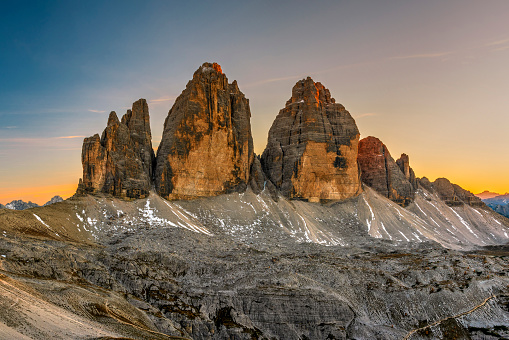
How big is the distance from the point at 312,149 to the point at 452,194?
10159 cm

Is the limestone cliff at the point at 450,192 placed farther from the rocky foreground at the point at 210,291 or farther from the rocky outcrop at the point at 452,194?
the rocky foreground at the point at 210,291

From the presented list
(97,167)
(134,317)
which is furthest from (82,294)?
(97,167)

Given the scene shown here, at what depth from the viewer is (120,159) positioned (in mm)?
81438

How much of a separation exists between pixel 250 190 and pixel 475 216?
405ft

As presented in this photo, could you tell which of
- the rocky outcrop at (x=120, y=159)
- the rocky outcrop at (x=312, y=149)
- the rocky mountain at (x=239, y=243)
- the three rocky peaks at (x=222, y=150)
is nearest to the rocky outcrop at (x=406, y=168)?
the rocky mountain at (x=239, y=243)

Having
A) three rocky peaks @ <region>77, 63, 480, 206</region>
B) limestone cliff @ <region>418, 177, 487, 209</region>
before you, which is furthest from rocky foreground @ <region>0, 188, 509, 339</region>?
limestone cliff @ <region>418, 177, 487, 209</region>

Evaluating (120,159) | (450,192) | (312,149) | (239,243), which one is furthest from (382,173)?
(120,159)

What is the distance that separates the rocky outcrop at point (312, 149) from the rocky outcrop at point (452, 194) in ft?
249

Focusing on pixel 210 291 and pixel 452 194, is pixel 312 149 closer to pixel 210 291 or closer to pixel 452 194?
pixel 210 291

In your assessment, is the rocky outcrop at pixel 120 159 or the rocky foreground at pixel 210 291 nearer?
the rocky foreground at pixel 210 291

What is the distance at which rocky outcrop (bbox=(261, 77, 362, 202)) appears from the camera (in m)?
110

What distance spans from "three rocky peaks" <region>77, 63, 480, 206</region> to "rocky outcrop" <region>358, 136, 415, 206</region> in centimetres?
191

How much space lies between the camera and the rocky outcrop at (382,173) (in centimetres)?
13725

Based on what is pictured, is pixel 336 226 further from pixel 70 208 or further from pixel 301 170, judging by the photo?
pixel 70 208
